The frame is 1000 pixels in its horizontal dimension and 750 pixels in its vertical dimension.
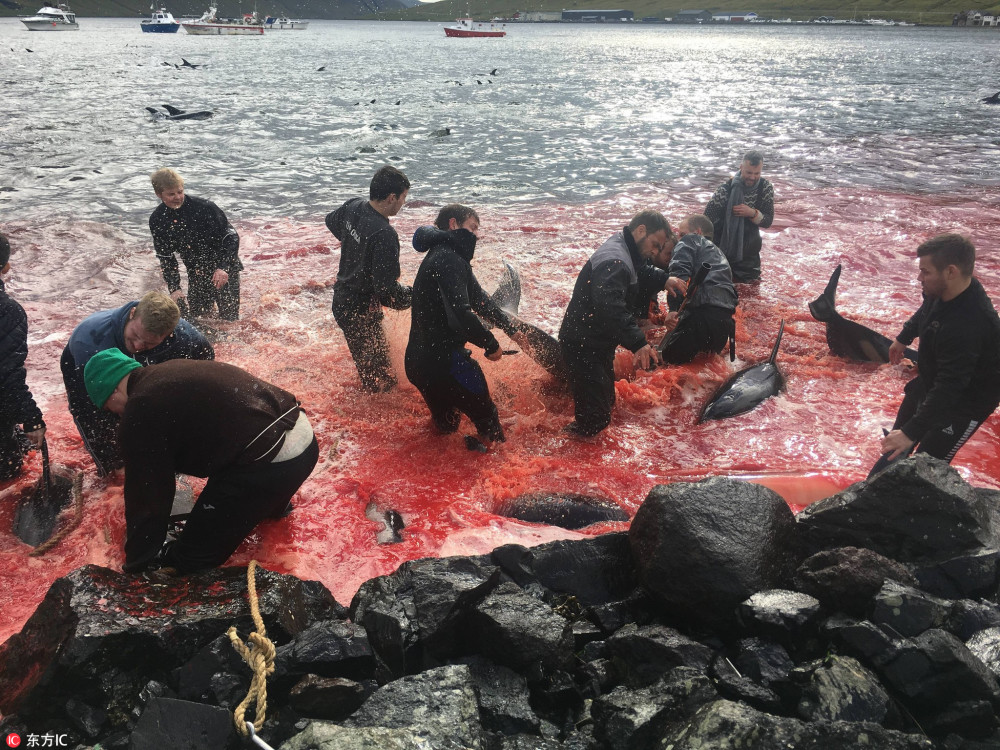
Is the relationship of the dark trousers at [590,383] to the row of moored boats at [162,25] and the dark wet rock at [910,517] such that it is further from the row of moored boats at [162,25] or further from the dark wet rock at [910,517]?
the row of moored boats at [162,25]

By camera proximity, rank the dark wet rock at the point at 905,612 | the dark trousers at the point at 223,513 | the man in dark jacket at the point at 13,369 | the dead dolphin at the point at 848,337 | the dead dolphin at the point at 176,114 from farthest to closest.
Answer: the dead dolphin at the point at 176,114, the dead dolphin at the point at 848,337, the man in dark jacket at the point at 13,369, the dark trousers at the point at 223,513, the dark wet rock at the point at 905,612

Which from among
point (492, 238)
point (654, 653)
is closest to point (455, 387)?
point (654, 653)

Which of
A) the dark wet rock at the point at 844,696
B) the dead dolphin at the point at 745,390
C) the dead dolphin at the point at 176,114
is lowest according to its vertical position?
the dead dolphin at the point at 745,390

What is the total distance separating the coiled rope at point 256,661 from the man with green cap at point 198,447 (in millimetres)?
765

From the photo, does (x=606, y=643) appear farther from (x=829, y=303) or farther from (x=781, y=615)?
(x=829, y=303)

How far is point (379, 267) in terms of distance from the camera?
248 inches

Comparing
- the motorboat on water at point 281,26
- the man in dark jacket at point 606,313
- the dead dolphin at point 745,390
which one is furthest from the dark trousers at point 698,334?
the motorboat on water at point 281,26

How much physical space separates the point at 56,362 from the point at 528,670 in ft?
25.1

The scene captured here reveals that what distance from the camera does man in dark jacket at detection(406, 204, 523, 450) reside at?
5562mm

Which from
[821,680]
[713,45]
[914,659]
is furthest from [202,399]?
[713,45]

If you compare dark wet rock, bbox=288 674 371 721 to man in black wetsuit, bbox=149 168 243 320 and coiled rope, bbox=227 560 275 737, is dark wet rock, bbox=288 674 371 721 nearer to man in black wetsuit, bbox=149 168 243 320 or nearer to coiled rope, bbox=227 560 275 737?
coiled rope, bbox=227 560 275 737

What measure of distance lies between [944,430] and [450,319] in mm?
3974

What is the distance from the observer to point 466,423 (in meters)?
6.83

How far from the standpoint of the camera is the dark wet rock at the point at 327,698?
3080 millimetres
